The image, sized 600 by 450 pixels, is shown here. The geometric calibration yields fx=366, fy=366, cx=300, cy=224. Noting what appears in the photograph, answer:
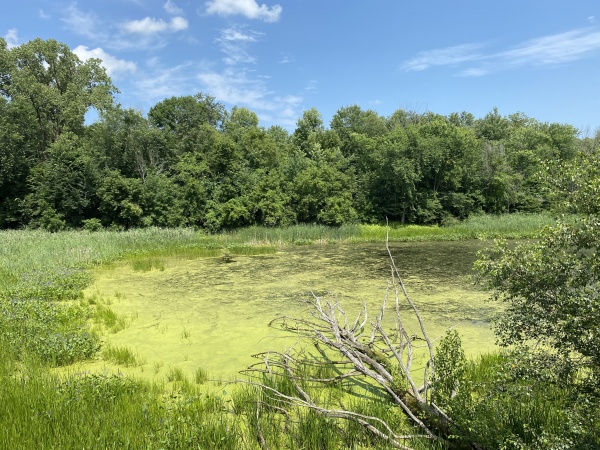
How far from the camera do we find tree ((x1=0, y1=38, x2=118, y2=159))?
29.2 metres

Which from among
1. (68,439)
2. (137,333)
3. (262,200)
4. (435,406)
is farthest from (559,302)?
(262,200)

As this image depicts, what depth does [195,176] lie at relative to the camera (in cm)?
2739

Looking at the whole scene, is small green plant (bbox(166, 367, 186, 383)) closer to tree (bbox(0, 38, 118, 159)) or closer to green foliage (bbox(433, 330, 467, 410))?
green foliage (bbox(433, 330, 467, 410))

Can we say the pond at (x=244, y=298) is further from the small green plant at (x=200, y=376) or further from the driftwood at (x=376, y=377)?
the driftwood at (x=376, y=377)

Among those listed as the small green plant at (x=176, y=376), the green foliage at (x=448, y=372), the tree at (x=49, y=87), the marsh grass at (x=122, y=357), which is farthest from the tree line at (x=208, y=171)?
the green foliage at (x=448, y=372)

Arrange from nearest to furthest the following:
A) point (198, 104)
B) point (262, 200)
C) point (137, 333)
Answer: point (137, 333) → point (262, 200) → point (198, 104)

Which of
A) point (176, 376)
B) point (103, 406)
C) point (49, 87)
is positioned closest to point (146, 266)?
point (176, 376)

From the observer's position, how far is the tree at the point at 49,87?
29.2 meters

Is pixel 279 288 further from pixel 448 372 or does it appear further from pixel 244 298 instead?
pixel 448 372

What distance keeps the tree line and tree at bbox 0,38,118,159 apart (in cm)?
10

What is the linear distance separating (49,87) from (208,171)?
16.5 metres

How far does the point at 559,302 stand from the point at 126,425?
12.0ft

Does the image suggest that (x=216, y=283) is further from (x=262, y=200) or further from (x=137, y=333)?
(x=262, y=200)

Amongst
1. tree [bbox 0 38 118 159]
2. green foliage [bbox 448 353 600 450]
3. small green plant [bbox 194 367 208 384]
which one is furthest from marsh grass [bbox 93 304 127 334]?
tree [bbox 0 38 118 159]
